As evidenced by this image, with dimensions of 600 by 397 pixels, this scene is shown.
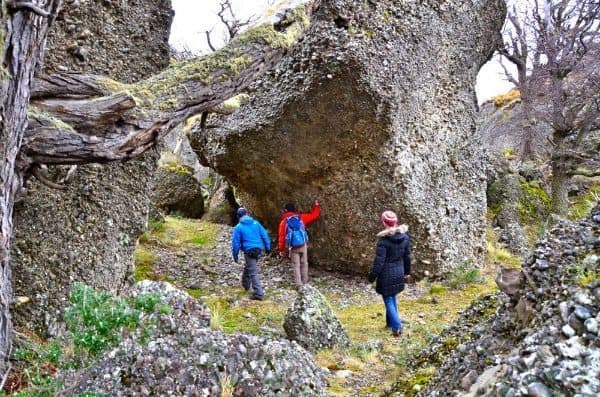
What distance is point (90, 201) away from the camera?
6797 millimetres

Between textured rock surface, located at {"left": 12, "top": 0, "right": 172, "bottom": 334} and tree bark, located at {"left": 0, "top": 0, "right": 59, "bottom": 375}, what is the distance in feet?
5.69

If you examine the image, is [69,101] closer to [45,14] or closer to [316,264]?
[45,14]

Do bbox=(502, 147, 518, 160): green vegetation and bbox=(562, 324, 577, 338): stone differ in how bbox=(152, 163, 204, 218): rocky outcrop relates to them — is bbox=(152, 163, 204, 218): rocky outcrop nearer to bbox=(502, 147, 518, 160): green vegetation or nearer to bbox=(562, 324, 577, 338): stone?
bbox=(502, 147, 518, 160): green vegetation

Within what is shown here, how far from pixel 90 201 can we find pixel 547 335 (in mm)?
6075

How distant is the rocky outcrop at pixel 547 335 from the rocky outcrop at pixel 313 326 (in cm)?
324

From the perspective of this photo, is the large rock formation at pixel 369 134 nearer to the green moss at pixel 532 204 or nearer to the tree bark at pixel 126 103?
the tree bark at pixel 126 103

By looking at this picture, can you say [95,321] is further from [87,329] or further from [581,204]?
[581,204]

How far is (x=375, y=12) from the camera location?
31.8ft

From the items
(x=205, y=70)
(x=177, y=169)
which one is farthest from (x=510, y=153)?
(x=205, y=70)

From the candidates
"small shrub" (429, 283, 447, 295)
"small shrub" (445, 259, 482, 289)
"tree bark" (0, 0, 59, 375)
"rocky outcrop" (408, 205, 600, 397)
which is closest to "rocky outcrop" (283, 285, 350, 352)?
"rocky outcrop" (408, 205, 600, 397)

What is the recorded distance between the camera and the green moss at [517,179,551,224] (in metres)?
15.5

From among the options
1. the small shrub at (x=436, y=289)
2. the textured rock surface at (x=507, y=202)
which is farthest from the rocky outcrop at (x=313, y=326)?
the textured rock surface at (x=507, y=202)

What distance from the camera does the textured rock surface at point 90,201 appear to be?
6004 millimetres

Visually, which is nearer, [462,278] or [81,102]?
[81,102]
